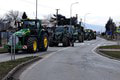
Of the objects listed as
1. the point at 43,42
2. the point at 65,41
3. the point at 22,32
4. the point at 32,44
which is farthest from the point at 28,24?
the point at 65,41

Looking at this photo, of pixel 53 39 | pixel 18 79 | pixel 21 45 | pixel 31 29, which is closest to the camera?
pixel 18 79

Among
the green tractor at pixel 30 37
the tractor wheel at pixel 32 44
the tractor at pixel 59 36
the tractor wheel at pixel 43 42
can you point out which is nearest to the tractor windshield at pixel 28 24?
the green tractor at pixel 30 37

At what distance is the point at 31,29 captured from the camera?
26391mm

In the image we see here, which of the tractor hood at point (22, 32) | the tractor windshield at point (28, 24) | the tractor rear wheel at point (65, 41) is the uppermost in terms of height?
the tractor windshield at point (28, 24)

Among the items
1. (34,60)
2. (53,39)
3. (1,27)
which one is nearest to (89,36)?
(1,27)

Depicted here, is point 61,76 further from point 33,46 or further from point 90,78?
point 33,46

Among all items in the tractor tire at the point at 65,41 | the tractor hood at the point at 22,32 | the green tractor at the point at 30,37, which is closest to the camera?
the green tractor at the point at 30,37

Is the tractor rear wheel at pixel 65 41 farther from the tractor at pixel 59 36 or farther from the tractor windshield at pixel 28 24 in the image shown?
the tractor windshield at pixel 28 24

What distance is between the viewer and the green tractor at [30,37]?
24.1 m

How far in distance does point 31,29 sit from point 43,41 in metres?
2.03

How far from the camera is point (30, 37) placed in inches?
983

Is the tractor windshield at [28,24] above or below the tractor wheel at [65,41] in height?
above

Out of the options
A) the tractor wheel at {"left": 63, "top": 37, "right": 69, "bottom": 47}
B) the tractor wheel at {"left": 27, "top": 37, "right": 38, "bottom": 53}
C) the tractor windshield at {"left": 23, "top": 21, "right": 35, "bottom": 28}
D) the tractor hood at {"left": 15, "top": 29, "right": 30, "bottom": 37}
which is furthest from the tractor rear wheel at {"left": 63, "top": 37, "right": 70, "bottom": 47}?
the tractor hood at {"left": 15, "top": 29, "right": 30, "bottom": 37}

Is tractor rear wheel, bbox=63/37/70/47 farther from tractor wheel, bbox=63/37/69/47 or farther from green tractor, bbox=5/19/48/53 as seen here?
green tractor, bbox=5/19/48/53
